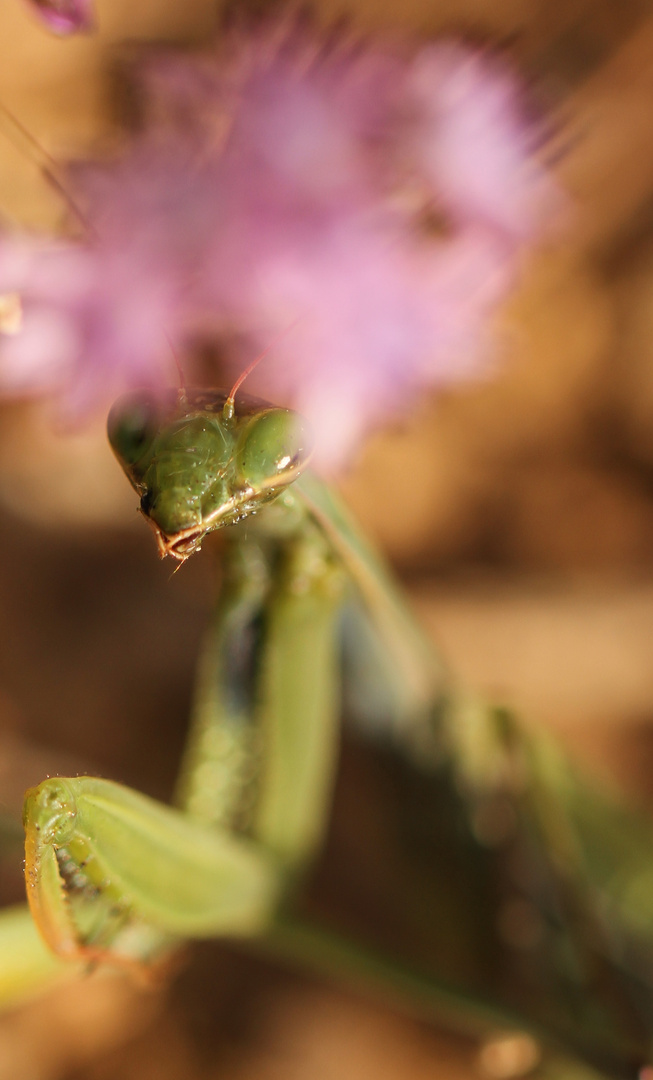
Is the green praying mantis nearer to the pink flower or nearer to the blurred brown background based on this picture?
the blurred brown background

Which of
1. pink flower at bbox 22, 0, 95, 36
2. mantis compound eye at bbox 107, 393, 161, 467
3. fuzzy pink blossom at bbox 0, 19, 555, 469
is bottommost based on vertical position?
mantis compound eye at bbox 107, 393, 161, 467

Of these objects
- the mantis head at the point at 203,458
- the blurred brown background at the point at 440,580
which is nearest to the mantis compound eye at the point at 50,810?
the mantis head at the point at 203,458

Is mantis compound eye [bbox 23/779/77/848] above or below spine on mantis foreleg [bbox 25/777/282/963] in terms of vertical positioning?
above

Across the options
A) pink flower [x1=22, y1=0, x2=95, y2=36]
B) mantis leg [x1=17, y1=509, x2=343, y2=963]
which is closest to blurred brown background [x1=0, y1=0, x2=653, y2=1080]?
mantis leg [x1=17, y1=509, x2=343, y2=963]

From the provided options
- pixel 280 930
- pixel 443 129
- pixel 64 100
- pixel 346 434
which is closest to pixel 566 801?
pixel 280 930

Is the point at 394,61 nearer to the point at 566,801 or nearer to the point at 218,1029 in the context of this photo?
the point at 566,801

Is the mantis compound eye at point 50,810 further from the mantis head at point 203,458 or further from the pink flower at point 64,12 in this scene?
the pink flower at point 64,12

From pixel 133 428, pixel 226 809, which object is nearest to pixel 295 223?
pixel 133 428
